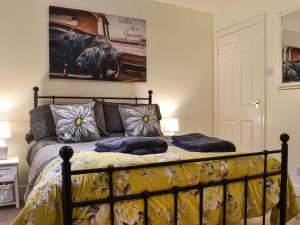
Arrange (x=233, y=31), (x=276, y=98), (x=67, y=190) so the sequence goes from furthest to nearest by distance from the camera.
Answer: (x=233, y=31) → (x=276, y=98) → (x=67, y=190)

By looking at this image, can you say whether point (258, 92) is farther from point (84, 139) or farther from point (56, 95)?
point (56, 95)

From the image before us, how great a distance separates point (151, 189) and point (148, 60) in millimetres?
2581

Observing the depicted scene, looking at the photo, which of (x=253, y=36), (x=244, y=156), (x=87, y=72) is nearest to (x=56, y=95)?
(x=87, y=72)

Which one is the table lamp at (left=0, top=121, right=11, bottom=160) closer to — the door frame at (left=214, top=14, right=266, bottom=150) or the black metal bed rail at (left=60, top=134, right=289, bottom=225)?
the black metal bed rail at (left=60, top=134, right=289, bottom=225)

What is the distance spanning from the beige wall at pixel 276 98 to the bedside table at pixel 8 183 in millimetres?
2862

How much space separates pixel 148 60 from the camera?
149 inches

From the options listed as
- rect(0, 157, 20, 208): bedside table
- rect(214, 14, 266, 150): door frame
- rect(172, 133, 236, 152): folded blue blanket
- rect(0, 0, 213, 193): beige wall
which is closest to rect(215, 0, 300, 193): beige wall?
rect(214, 14, 266, 150): door frame

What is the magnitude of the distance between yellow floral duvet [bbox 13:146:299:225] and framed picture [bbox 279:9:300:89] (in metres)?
1.64

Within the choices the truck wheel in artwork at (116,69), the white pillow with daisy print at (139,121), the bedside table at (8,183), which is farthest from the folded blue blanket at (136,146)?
the truck wheel in artwork at (116,69)

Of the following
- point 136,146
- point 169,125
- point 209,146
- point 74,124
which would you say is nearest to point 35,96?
point 74,124

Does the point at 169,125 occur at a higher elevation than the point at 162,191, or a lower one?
higher

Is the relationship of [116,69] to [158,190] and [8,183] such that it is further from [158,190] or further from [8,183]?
[158,190]

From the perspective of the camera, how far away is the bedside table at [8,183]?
103 inches

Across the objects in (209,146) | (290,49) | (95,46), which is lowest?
(209,146)
